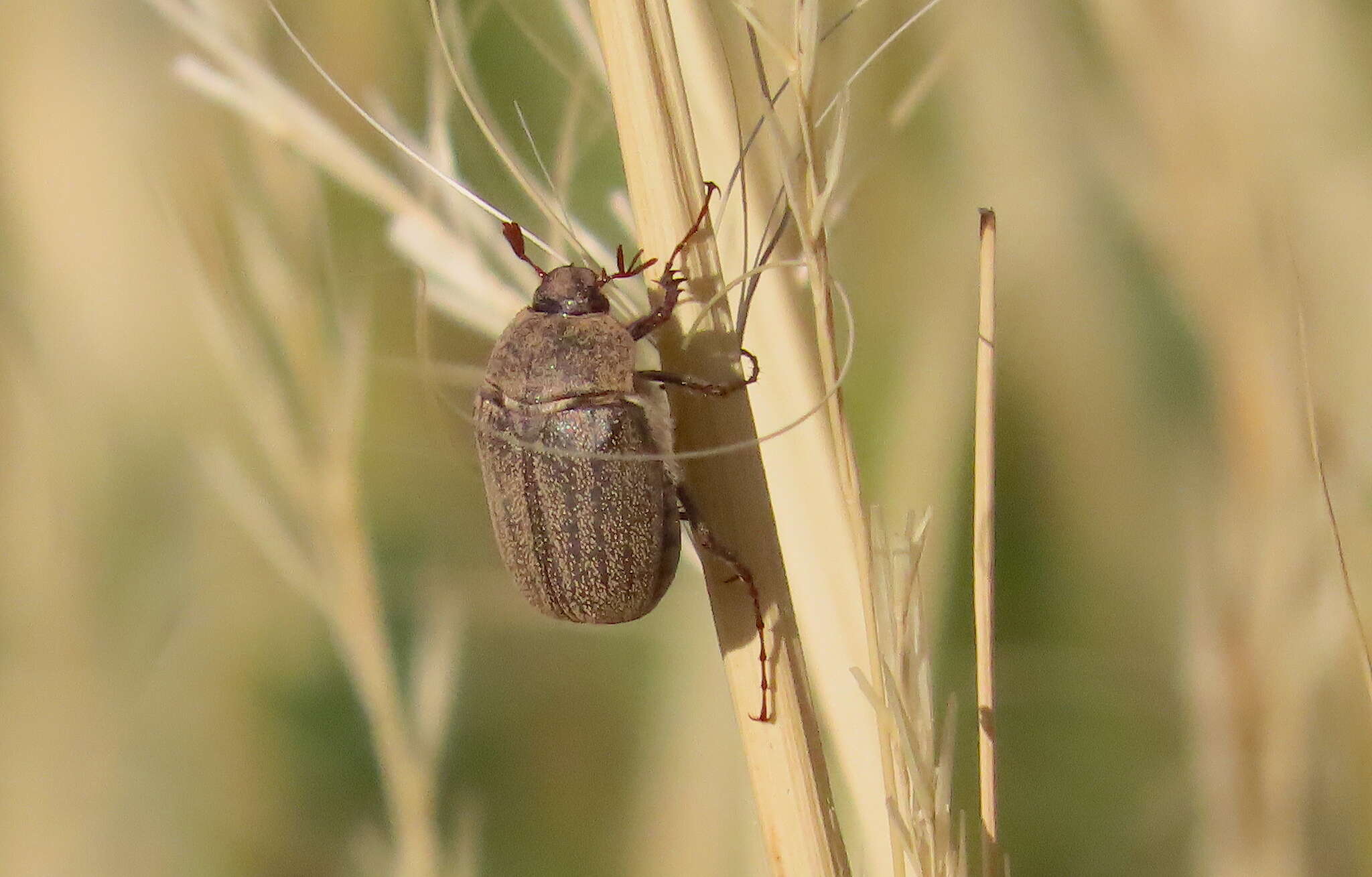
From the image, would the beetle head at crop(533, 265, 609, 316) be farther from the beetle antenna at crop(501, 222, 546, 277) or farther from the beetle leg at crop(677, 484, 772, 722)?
the beetle leg at crop(677, 484, 772, 722)

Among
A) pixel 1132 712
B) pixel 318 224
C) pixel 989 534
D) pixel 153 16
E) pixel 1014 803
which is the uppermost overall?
pixel 153 16

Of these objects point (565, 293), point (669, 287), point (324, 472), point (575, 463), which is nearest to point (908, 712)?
point (669, 287)

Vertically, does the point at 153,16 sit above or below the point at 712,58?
above

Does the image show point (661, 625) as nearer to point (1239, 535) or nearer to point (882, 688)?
point (1239, 535)

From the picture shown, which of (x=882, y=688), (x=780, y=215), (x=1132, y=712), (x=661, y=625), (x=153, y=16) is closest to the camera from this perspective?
(x=882, y=688)

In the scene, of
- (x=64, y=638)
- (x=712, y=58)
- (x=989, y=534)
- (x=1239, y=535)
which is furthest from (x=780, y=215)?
(x=64, y=638)

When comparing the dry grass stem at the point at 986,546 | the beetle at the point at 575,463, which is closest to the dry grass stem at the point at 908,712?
the dry grass stem at the point at 986,546

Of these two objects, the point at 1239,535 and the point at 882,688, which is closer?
the point at 882,688

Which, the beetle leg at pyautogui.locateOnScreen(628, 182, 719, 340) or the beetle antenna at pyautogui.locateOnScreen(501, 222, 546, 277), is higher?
the beetle antenna at pyautogui.locateOnScreen(501, 222, 546, 277)

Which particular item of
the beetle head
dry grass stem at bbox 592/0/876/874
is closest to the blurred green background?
the beetle head
